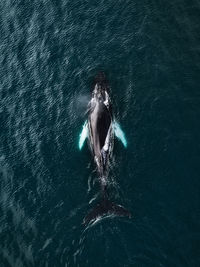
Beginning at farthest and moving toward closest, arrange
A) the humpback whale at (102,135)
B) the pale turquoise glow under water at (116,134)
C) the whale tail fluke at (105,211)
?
1. the pale turquoise glow under water at (116,134)
2. the humpback whale at (102,135)
3. the whale tail fluke at (105,211)

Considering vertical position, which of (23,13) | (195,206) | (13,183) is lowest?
(195,206)

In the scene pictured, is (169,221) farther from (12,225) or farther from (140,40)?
(140,40)

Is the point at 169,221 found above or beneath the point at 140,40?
beneath

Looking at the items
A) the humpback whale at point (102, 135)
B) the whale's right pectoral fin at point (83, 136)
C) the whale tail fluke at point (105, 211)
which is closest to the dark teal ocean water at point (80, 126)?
the whale's right pectoral fin at point (83, 136)

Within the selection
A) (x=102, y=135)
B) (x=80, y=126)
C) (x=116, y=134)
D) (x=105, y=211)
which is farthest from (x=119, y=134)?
(x=105, y=211)

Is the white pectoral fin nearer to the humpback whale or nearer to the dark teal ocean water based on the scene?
the humpback whale

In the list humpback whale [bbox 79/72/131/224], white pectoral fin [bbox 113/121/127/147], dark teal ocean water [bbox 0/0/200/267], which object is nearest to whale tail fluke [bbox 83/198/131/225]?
humpback whale [bbox 79/72/131/224]

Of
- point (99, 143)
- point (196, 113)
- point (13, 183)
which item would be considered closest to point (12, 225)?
point (13, 183)

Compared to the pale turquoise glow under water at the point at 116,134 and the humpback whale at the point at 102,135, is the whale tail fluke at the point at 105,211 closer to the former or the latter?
the humpback whale at the point at 102,135
